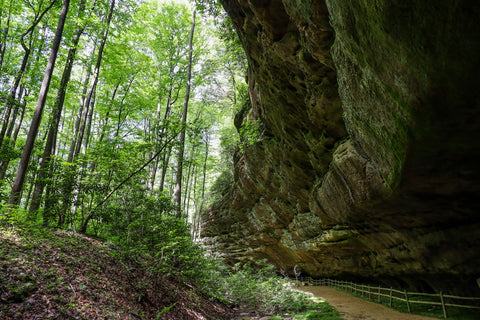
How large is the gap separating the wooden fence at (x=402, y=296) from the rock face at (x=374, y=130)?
425mm

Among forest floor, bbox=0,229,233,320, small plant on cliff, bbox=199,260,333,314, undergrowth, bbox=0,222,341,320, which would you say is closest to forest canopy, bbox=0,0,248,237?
undergrowth, bbox=0,222,341,320

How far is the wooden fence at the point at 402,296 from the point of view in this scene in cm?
747

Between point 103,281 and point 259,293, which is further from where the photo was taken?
point 259,293

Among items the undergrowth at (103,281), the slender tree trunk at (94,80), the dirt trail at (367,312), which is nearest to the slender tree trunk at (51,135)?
the slender tree trunk at (94,80)

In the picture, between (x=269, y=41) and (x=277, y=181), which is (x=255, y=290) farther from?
(x=269, y=41)

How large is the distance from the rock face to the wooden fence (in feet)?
1.39

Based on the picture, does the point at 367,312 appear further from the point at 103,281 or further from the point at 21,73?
the point at 21,73

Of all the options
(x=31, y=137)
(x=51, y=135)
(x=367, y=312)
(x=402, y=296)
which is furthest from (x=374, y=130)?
(x=51, y=135)

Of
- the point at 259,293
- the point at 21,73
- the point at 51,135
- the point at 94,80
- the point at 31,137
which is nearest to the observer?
the point at 31,137

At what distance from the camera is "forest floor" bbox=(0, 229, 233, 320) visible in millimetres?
4078

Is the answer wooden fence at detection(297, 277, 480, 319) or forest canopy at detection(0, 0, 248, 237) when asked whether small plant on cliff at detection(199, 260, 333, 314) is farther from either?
forest canopy at detection(0, 0, 248, 237)

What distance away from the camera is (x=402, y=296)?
34.9 feet

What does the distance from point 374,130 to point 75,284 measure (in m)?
7.33

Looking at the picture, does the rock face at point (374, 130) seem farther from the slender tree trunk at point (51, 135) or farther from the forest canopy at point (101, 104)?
the slender tree trunk at point (51, 135)
